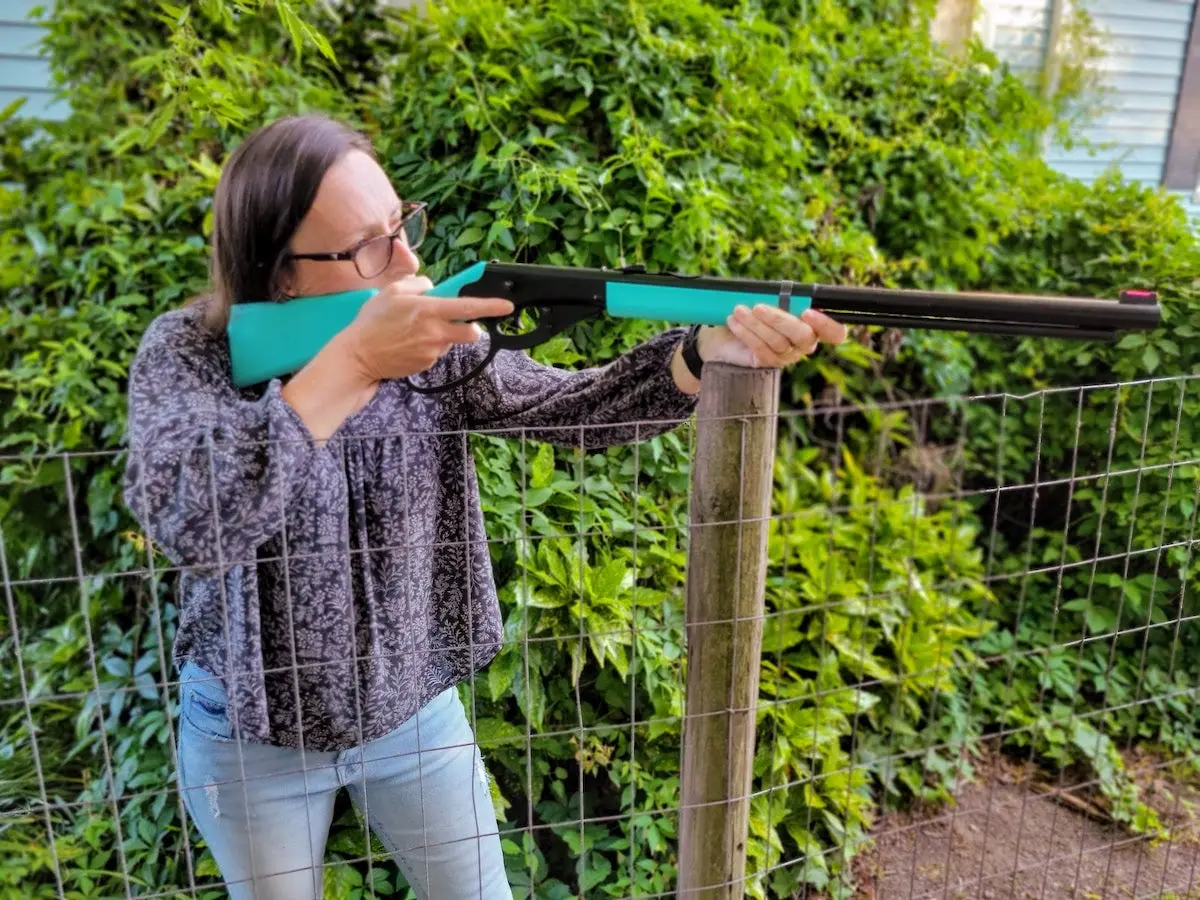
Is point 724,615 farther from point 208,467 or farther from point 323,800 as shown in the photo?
point 208,467

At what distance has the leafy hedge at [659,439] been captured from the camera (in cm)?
231

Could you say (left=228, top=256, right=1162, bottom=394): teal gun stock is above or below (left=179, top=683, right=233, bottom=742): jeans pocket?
above

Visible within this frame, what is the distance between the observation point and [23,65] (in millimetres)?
4461

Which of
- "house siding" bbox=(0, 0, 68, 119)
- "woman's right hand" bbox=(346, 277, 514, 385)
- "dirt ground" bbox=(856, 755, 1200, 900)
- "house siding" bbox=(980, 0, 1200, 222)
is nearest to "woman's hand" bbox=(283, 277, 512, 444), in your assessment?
"woman's right hand" bbox=(346, 277, 514, 385)

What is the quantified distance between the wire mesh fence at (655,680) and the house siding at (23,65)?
243 centimetres

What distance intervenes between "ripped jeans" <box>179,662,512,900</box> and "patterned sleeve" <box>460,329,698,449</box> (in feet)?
1.69

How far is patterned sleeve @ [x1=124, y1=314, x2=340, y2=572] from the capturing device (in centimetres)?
127

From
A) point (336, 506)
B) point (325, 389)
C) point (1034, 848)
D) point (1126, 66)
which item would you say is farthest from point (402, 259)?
point (1126, 66)

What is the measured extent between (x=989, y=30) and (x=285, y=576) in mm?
5317

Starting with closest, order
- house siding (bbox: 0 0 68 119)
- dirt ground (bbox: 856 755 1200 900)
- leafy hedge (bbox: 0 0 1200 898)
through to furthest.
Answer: leafy hedge (bbox: 0 0 1200 898)
dirt ground (bbox: 856 755 1200 900)
house siding (bbox: 0 0 68 119)

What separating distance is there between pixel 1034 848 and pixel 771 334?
2192 mm

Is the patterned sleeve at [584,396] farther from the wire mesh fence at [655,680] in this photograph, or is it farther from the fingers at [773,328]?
the fingers at [773,328]

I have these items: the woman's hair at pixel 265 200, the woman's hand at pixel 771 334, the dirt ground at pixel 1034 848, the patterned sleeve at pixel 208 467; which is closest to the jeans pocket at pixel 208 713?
the patterned sleeve at pixel 208 467

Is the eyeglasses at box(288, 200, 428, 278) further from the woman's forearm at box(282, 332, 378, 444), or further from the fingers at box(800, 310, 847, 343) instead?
the fingers at box(800, 310, 847, 343)
